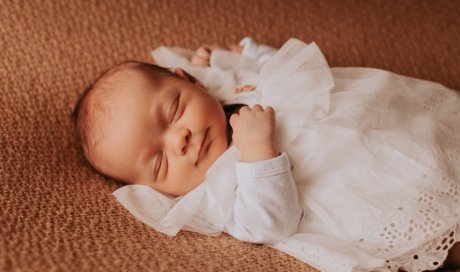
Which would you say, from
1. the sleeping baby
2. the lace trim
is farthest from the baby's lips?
the lace trim

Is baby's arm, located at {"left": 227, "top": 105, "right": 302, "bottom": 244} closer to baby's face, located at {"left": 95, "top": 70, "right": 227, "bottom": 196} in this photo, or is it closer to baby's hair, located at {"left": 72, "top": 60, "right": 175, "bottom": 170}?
baby's face, located at {"left": 95, "top": 70, "right": 227, "bottom": 196}

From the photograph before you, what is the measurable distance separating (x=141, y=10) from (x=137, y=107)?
1.64ft

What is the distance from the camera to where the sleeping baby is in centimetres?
94

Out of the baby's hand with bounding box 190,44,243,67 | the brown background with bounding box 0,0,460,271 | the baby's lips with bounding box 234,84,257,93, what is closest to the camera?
the brown background with bounding box 0,0,460,271

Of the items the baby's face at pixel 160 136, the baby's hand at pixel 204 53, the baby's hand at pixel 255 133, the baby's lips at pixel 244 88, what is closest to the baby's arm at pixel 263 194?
the baby's hand at pixel 255 133

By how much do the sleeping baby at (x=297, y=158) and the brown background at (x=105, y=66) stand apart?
0.06 metres

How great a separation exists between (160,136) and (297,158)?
0.28 m

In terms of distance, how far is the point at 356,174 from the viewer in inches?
39.1

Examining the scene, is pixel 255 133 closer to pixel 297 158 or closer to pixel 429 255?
pixel 297 158

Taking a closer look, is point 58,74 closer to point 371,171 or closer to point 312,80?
point 312,80

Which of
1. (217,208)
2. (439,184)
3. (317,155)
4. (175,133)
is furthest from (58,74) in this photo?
(439,184)

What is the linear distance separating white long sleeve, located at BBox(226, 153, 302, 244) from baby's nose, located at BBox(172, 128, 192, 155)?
0.44ft

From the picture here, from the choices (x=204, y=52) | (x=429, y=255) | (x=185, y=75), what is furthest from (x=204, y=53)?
(x=429, y=255)

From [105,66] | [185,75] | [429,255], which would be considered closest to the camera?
[429,255]
